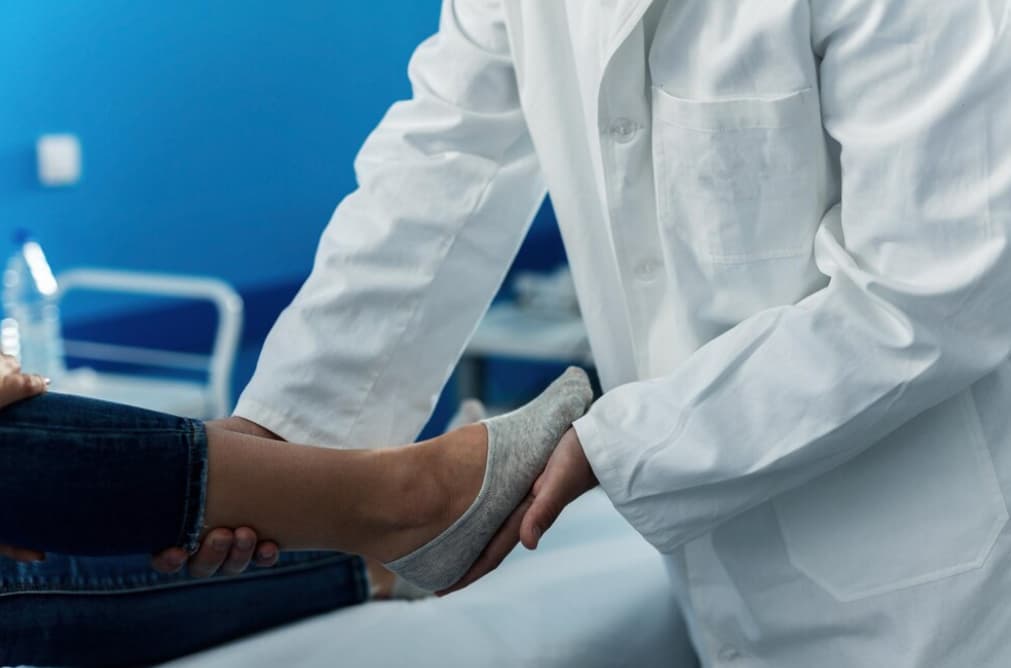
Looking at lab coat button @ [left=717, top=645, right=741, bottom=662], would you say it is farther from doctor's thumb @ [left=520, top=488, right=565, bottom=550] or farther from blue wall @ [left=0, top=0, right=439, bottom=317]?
blue wall @ [left=0, top=0, right=439, bottom=317]

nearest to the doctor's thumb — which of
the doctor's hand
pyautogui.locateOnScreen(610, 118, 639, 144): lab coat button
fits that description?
the doctor's hand

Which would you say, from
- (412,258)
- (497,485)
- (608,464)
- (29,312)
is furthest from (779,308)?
(29,312)

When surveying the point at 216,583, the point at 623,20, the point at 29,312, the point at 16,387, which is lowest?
the point at 29,312

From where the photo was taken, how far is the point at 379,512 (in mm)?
1263

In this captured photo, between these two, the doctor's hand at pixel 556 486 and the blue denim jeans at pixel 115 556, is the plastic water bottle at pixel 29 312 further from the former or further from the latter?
the doctor's hand at pixel 556 486

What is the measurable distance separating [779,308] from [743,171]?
14 cm

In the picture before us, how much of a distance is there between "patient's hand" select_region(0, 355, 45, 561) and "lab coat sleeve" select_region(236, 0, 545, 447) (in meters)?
0.33

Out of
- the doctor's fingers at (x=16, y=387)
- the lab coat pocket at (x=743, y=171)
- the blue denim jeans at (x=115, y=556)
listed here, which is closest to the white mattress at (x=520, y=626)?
the blue denim jeans at (x=115, y=556)

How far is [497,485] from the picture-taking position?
127 cm

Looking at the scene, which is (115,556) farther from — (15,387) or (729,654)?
(729,654)

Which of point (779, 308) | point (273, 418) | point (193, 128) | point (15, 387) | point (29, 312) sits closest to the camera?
point (15, 387)

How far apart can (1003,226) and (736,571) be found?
465 millimetres

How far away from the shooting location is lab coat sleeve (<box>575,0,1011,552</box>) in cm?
108

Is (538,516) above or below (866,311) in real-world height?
below
